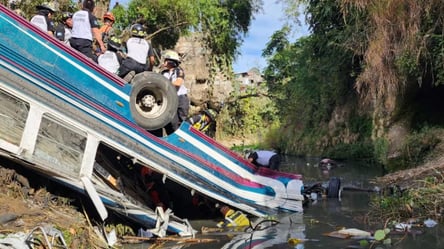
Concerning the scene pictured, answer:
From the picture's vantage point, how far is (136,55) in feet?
23.4

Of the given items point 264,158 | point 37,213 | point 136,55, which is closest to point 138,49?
point 136,55

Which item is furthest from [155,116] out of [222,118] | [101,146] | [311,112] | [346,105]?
[311,112]

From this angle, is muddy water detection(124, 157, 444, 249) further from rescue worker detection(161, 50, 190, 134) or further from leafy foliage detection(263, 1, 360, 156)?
leafy foliage detection(263, 1, 360, 156)

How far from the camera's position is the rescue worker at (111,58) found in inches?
278

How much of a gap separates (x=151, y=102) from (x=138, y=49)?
84 cm

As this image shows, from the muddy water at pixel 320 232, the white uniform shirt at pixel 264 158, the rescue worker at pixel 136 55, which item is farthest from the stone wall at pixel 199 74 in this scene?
the rescue worker at pixel 136 55

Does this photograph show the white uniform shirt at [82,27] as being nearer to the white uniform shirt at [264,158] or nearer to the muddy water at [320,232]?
the muddy water at [320,232]

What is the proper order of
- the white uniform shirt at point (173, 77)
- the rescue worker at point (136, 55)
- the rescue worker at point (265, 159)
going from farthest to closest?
the rescue worker at point (265, 159), the white uniform shirt at point (173, 77), the rescue worker at point (136, 55)

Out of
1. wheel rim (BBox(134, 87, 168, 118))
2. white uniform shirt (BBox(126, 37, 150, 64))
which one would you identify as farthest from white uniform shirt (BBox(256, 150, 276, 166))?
white uniform shirt (BBox(126, 37, 150, 64))

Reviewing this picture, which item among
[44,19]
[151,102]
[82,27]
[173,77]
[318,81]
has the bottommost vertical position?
[151,102]

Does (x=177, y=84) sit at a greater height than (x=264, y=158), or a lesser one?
greater

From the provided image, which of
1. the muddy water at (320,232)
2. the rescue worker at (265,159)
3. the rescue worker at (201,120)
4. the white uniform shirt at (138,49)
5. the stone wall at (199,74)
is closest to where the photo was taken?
the muddy water at (320,232)

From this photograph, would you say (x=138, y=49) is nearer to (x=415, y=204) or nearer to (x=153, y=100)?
(x=153, y=100)

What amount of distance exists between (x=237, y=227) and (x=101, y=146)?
231 centimetres
